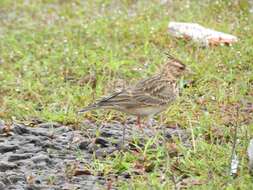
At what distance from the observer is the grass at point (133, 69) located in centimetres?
677

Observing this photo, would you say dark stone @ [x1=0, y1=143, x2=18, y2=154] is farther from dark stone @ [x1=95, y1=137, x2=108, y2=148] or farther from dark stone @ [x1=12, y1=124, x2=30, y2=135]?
dark stone @ [x1=95, y1=137, x2=108, y2=148]

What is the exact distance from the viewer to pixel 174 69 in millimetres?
8484

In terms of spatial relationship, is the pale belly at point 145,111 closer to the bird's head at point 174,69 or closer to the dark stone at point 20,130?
the bird's head at point 174,69

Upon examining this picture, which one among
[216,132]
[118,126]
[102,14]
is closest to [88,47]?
[102,14]

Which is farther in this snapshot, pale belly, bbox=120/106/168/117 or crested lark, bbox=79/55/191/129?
pale belly, bbox=120/106/168/117

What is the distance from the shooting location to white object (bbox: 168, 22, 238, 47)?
1071 centimetres

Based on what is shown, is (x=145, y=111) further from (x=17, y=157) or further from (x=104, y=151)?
(x=17, y=157)

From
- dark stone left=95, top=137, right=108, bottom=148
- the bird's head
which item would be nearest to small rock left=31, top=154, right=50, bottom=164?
dark stone left=95, top=137, right=108, bottom=148

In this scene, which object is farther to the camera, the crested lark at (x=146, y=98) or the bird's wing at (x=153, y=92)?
the bird's wing at (x=153, y=92)

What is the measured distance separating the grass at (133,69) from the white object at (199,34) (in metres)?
0.10

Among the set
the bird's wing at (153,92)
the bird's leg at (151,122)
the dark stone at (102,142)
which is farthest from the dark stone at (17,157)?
the bird's leg at (151,122)

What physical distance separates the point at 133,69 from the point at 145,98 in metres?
2.11

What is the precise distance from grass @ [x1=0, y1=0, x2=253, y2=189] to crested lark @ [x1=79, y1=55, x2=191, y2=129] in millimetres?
320

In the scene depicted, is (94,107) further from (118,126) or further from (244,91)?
(244,91)
